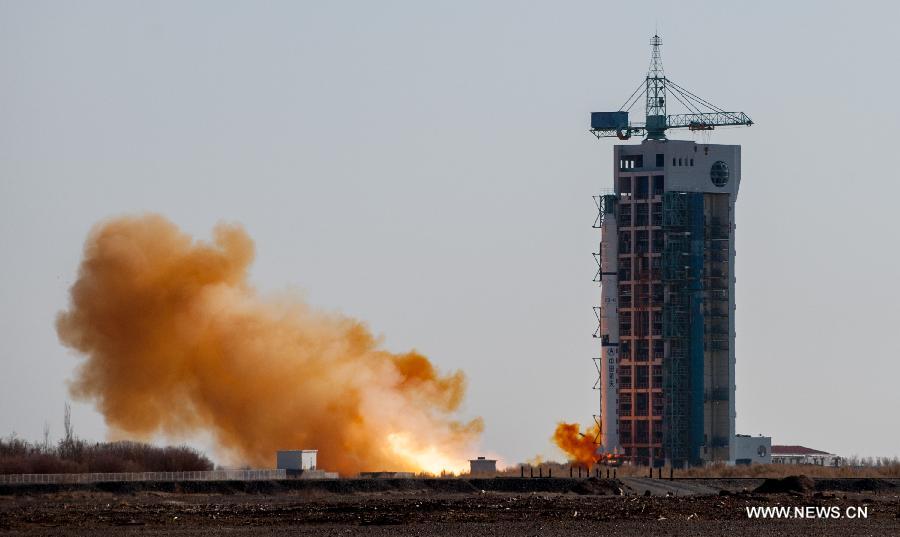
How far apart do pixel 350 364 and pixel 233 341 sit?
7.19 meters

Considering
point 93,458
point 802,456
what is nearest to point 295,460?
point 93,458

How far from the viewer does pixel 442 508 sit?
107 meters

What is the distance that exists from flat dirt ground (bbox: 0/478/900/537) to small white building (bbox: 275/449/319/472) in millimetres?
9544

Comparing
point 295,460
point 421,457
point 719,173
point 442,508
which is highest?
point 719,173

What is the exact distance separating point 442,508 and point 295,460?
84.2 ft

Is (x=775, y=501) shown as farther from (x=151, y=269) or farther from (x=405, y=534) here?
(x=151, y=269)

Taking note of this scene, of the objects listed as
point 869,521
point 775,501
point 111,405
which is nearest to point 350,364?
point 111,405

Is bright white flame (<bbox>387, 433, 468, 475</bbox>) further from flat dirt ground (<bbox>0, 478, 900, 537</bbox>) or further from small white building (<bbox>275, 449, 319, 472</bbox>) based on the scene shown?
flat dirt ground (<bbox>0, 478, 900, 537</bbox>)

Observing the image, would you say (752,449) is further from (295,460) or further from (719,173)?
(295,460)

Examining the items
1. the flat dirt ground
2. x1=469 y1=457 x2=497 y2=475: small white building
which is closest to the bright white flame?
x1=469 y1=457 x2=497 y2=475: small white building

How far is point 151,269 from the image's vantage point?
142750 mm

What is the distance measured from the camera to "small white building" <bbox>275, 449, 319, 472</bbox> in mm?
130750

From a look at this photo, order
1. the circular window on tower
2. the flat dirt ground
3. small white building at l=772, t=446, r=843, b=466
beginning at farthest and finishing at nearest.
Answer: small white building at l=772, t=446, r=843, b=466, the circular window on tower, the flat dirt ground

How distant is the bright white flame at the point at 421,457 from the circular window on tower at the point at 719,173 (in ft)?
89.4
